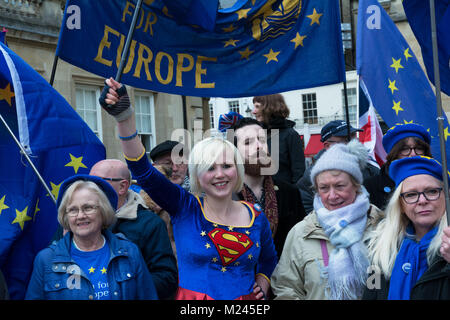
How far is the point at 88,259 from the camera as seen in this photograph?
3.05m

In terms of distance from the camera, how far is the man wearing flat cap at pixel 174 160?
16.5ft

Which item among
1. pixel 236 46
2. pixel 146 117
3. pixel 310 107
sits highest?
pixel 310 107

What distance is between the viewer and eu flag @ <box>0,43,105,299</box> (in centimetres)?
371

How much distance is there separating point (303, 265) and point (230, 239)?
1.48 feet

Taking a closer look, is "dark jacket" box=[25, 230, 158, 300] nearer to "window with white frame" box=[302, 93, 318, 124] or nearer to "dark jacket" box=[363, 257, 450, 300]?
"dark jacket" box=[363, 257, 450, 300]

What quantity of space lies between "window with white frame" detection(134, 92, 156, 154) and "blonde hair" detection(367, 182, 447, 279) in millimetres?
11745

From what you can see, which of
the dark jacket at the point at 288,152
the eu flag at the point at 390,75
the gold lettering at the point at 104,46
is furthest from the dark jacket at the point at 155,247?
the eu flag at the point at 390,75

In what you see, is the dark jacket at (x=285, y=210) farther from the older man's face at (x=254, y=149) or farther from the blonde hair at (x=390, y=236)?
the blonde hair at (x=390, y=236)

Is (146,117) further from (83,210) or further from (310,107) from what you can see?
(310,107)

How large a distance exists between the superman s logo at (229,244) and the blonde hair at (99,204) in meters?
0.59

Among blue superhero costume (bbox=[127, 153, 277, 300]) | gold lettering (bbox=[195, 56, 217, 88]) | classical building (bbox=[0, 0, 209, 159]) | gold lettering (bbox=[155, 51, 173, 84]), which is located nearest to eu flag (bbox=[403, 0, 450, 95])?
gold lettering (bbox=[195, 56, 217, 88])

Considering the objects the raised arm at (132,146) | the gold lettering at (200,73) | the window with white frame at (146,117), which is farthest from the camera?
the window with white frame at (146,117)

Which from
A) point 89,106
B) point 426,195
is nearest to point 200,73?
point 426,195

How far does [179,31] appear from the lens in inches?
186
